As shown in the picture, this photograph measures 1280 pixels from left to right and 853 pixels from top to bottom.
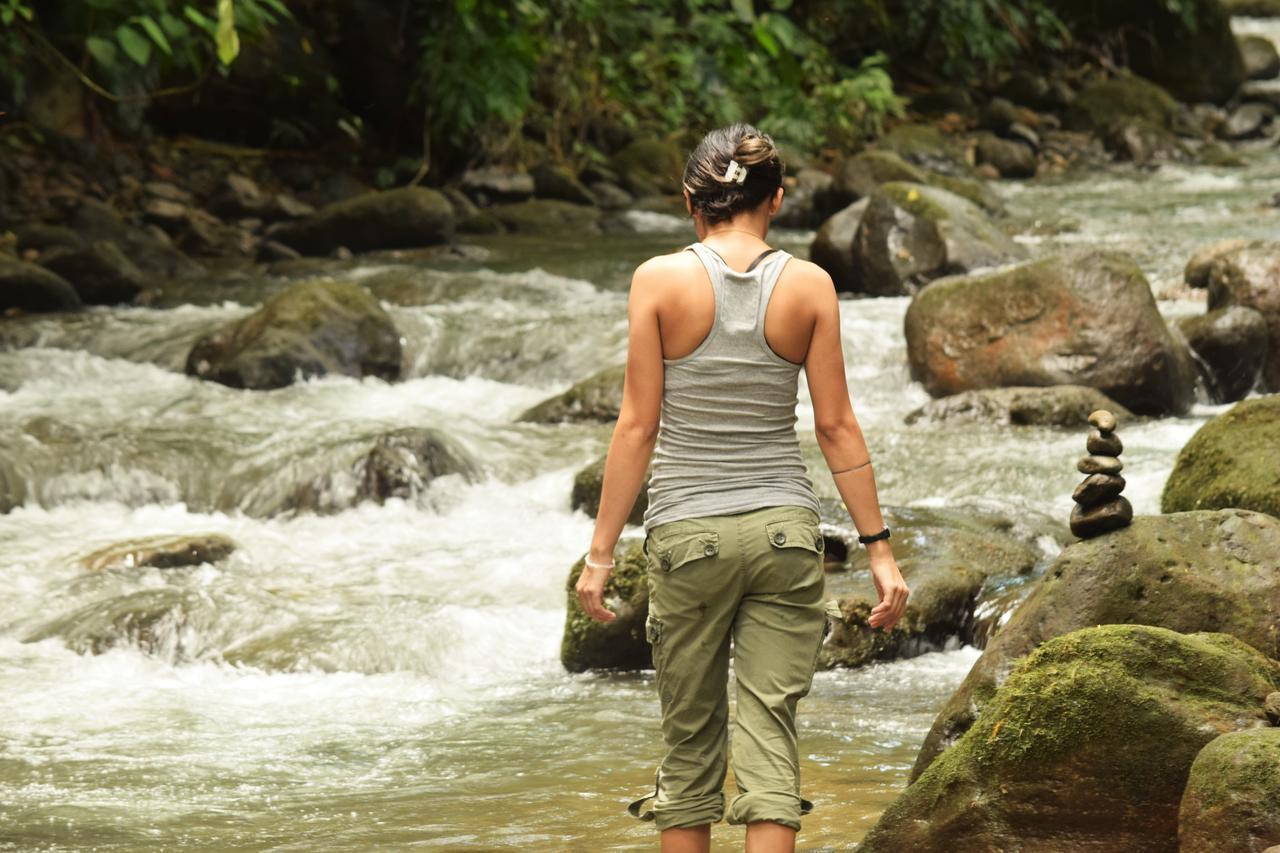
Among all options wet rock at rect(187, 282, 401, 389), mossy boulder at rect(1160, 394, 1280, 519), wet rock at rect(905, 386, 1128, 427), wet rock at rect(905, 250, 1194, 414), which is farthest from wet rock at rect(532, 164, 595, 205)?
mossy boulder at rect(1160, 394, 1280, 519)

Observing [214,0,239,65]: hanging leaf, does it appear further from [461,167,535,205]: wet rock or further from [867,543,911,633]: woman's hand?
[461,167,535,205]: wet rock

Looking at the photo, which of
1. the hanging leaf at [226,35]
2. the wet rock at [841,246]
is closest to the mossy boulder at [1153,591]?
the hanging leaf at [226,35]

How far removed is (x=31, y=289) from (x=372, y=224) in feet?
12.2

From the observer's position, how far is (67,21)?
1426 centimetres

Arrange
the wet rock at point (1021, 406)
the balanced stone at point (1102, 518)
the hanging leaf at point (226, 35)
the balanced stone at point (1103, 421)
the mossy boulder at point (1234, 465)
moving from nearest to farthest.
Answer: the balanced stone at point (1103, 421), the balanced stone at point (1102, 518), the mossy boulder at point (1234, 465), the hanging leaf at point (226, 35), the wet rock at point (1021, 406)

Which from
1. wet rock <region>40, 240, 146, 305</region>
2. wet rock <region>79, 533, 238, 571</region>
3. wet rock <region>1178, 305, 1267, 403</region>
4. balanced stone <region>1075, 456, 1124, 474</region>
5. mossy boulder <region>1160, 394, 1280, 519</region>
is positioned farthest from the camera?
wet rock <region>40, 240, 146, 305</region>

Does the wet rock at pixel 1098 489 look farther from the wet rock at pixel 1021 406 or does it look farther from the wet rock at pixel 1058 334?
the wet rock at pixel 1058 334

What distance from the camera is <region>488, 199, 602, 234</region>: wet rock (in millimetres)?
17594

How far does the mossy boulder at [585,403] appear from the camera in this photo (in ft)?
35.4

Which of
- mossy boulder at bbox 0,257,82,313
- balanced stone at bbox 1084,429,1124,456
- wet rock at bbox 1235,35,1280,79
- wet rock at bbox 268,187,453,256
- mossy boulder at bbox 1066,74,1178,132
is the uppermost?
wet rock at bbox 1235,35,1280,79

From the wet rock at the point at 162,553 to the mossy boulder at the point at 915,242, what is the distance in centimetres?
682

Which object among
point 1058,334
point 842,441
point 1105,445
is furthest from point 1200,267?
point 842,441

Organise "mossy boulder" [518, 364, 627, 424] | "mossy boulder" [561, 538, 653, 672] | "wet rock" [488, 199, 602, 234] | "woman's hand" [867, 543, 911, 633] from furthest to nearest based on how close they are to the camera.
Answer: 1. "wet rock" [488, 199, 602, 234]
2. "mossy boulder" [518, 364, 627, 424]
3. "mossy boulder" [561, 538, 653, 672]
4. "woman's hand" [867, 543, 911, 633]

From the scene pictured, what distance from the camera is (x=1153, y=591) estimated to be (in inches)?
191
